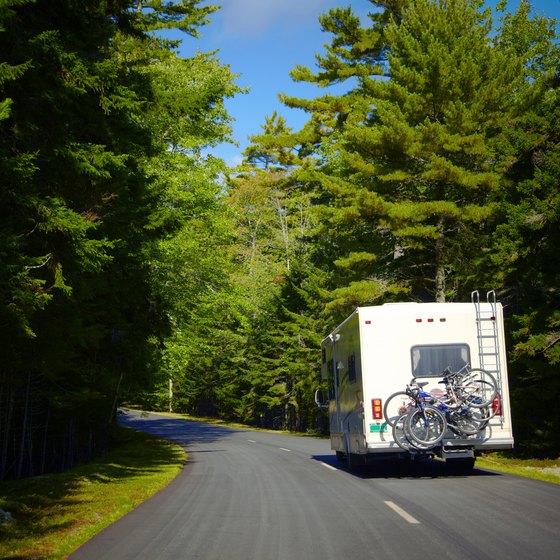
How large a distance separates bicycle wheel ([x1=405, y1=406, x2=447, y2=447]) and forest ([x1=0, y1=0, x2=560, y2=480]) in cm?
635

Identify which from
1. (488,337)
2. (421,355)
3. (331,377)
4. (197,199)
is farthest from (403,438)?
(197,199)

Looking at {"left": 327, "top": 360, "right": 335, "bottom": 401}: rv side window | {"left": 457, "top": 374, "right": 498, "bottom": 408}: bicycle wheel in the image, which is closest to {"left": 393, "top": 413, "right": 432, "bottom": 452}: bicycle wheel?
{"left": 457, "top": 374, "right": 498, "bottom": 408}: bicycle wheel

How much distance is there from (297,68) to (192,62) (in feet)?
46.3

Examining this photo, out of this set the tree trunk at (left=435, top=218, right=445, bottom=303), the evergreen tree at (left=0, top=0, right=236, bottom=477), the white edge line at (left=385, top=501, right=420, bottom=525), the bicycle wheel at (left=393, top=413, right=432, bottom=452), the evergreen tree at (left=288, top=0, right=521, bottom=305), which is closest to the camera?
the white edge line at (left=385, top=501, right=420, bottom=525)

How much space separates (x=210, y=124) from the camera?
29984 millimetres

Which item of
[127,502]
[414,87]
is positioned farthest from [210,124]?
[127,502]

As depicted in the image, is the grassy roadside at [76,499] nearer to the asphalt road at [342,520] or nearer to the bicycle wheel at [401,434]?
the asphalt road at [342,520]

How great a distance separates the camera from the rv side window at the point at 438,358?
14.1m

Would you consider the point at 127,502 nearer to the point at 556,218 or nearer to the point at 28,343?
the point at 28,343

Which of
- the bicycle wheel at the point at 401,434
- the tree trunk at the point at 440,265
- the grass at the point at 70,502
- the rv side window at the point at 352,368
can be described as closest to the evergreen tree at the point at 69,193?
the grass at the point at 70,502

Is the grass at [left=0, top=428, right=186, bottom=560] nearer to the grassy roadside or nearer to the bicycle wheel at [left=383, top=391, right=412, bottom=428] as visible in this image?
the grassy roadside

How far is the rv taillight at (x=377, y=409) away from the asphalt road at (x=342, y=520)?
1.32 meters

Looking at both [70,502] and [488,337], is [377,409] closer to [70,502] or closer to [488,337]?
[488,337]

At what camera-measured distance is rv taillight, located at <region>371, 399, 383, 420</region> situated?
13.9 meters
